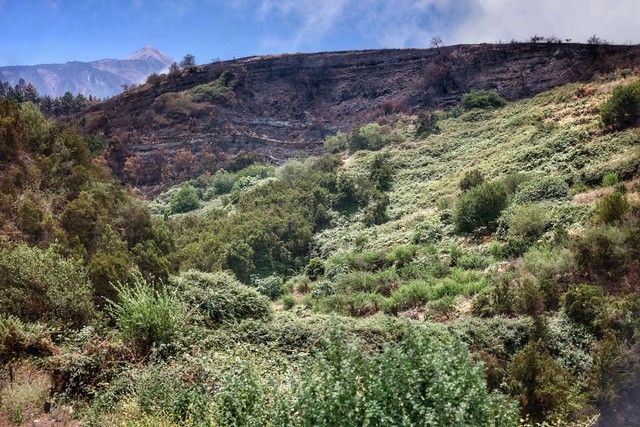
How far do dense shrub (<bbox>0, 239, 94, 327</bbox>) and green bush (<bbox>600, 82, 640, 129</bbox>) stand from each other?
21.0m

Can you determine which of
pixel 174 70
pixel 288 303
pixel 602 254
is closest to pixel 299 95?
pixel 174 70

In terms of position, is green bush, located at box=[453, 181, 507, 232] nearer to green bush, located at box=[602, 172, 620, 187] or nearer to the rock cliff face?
green bush, located at box=[602, 172, 620, 187]

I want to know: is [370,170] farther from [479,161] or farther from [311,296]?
[311,296]

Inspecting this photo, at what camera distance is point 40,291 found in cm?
804

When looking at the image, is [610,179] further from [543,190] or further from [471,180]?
[471,180]

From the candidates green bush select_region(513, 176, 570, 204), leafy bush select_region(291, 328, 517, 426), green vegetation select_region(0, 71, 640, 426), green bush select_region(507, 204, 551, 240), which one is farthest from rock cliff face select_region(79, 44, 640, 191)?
leafy bush select_region(291, 328, 517, 426)

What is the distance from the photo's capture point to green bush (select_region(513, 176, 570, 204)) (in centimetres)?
1748

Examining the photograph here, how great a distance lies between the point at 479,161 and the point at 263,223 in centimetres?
1236

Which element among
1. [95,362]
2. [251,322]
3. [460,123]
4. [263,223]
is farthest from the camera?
[460,123]

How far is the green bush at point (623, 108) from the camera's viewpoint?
64.8ft

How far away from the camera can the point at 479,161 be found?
2650cm

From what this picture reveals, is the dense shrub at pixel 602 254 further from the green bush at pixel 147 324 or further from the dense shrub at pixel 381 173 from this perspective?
the dense shrub at pixel 381 173

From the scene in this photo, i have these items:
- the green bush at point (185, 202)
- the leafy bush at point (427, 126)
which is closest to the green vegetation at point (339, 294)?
the green bush at point (185, 202)

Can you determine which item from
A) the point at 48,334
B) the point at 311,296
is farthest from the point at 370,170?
the point at 48,334
